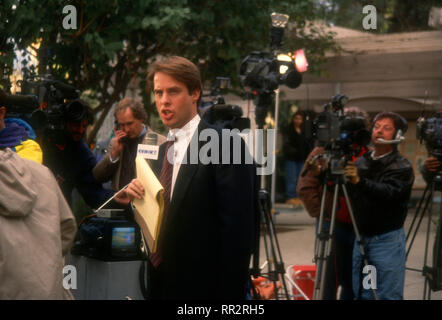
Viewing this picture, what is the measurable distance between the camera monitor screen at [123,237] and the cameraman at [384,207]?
1672 mm

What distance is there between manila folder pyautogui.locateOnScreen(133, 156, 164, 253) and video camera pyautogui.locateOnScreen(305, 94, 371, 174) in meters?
2.38

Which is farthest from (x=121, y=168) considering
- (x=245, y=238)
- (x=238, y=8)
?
(x=238, y=8)

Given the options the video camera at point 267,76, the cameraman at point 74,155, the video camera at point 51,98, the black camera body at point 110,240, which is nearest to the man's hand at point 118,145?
the cameraman at point 74,155

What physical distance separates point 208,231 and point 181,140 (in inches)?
17.0

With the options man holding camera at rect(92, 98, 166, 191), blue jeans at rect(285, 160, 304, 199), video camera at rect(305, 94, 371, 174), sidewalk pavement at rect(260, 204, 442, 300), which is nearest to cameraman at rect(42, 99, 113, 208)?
man holding camera at rect(92, 98, 166, 191)

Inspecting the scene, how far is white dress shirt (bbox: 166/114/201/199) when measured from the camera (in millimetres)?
2514

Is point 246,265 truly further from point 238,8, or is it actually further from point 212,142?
point 238,8

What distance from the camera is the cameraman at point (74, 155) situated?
4.09m

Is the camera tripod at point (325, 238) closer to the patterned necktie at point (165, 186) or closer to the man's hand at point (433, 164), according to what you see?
the man's hand at point (433, 164)

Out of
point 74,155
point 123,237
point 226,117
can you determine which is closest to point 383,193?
point 226,117

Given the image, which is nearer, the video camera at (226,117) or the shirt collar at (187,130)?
the shirt collar at (187,130)

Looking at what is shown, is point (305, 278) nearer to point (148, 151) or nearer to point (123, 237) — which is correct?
point (123, 237)

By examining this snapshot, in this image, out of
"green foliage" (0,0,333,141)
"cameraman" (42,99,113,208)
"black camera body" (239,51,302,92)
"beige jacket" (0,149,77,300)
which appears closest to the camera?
"beige jacket" (0,149,77,300)

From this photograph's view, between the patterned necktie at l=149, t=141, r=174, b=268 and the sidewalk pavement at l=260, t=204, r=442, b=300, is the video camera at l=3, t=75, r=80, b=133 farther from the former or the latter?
the sidewalk pavement at l=260, t=204, r=442, b=300
